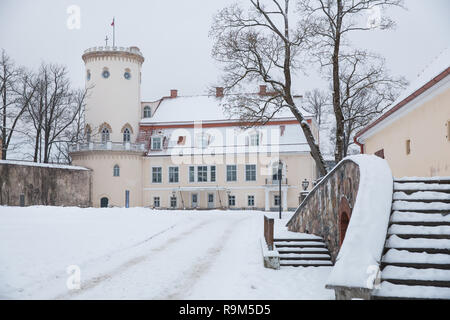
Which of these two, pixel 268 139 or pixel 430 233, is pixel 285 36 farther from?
pixel 268 139

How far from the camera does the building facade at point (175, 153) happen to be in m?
34.0

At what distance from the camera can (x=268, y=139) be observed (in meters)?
34.6

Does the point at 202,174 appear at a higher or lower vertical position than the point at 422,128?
lower


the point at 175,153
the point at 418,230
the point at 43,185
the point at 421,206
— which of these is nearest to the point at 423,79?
the point at 421,206

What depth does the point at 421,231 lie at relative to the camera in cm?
614

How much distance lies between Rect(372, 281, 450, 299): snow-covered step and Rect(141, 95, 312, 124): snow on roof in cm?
3031

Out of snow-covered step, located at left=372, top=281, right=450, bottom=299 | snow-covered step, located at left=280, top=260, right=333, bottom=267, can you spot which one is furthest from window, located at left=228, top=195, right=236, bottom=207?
snow-covered step, located at left=372, top=281, right=450, bottom=299

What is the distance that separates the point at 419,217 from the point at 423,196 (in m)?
0.66

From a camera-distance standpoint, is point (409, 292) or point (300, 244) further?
point (300, 244)

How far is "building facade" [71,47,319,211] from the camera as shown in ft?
112

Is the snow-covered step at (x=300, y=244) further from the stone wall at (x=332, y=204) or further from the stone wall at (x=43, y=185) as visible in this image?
the stone wall at (x=43, y=185)

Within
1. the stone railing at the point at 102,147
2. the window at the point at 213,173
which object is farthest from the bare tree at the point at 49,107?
the window at the point at 213,173

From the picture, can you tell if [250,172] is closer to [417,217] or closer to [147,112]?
[147,112]
